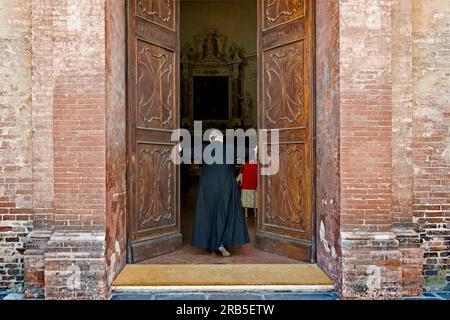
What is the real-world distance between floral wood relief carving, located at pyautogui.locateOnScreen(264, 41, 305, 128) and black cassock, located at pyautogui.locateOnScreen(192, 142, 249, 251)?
3.12ft

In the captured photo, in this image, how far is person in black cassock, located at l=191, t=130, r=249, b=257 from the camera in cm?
584

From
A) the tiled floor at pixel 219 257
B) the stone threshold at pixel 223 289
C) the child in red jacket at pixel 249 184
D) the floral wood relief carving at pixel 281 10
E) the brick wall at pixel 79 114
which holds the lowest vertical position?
the stone threshold at pixel 223 289

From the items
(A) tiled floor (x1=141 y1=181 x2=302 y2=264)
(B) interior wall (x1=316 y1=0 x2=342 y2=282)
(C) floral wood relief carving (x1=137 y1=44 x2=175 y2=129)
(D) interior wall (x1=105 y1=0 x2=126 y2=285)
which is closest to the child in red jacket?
(A) tiled floor (x1=141 y1=181 x2=302 y2=264)

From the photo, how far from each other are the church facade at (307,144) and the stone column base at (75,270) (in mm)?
11

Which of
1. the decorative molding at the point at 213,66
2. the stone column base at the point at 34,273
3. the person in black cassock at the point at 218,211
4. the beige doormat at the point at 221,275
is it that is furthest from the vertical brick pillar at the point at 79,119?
the decorative molding at the point at 213,66

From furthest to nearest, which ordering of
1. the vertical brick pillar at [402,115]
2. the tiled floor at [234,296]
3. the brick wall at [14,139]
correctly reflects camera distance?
the brick wall at [14,139] < the vertical brick pillar at [402,115] < the tiled floor at [234,296]

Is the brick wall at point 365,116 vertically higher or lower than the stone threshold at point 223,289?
higher

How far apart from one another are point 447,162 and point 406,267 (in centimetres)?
142

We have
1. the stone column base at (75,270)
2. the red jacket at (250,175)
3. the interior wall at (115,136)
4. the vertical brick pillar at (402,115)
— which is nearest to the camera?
the stone column base at (75,270)

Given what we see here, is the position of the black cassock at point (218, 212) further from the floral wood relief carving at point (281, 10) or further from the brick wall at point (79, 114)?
the floral wood relief carving at point (281, 10)

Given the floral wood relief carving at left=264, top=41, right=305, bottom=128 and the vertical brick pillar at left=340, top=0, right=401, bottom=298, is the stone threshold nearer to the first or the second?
the vertical brick pillar at left=340, top=0, right=401, bottom=298

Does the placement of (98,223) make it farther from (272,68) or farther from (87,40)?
(272,68)

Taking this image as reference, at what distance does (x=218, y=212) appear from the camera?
583cm

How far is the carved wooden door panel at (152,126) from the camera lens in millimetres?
5324
